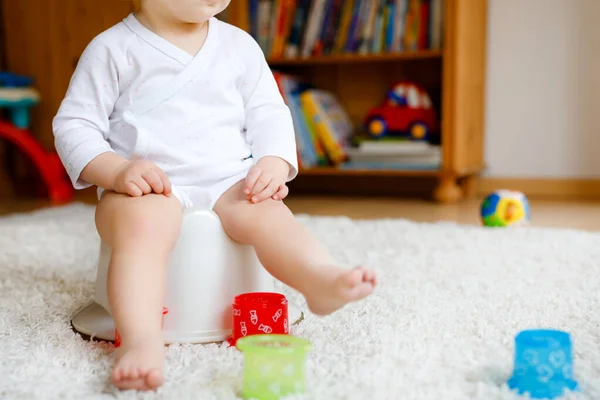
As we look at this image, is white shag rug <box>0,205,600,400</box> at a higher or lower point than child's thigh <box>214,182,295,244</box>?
lower

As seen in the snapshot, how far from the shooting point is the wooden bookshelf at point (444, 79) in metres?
2.15

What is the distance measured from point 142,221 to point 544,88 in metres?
1.89

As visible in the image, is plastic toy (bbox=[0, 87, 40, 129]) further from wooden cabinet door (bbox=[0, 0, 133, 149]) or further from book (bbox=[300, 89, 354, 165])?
book (bbox=[300, 89, 354, 165])

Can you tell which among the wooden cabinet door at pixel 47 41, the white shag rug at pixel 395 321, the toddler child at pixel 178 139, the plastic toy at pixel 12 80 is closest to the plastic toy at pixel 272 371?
the white shag rug at pixel 395 321

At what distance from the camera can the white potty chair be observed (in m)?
0.82

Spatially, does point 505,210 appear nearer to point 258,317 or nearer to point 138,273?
point 258,317

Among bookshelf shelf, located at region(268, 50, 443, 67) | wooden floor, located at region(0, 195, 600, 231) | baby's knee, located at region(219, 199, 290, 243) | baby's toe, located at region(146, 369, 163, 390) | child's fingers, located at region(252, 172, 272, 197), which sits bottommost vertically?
wooden floor, located at region(0, 195, 600, 231)

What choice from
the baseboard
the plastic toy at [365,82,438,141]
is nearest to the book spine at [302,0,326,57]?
the plastic toy at [365,82,438,141]

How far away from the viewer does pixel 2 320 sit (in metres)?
0.90

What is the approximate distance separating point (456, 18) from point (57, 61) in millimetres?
1592

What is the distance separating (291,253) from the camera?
2.59 ft

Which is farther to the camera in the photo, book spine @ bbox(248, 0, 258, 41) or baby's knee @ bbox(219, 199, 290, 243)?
book spine @ bbox(248, 0, 258, 41)

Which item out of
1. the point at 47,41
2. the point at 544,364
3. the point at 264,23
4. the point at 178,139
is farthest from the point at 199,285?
the point at 47,41

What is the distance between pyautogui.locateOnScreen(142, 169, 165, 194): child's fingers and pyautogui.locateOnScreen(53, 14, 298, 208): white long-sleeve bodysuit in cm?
6
